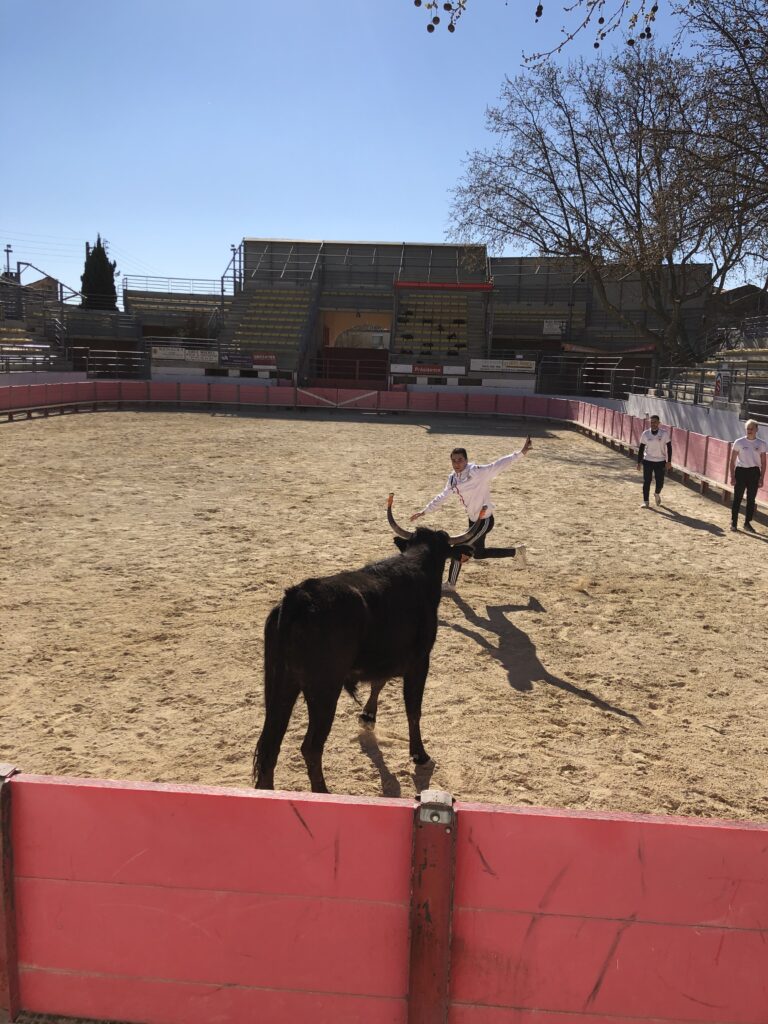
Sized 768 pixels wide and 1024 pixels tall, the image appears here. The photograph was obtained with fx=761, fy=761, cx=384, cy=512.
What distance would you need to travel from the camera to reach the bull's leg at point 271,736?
432cm

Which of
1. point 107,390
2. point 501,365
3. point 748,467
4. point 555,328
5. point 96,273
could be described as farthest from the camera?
point 96,273

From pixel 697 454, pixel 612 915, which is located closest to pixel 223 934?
pixel 612 915

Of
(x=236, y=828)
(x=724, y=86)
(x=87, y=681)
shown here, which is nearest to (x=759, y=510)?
(x=724, y=86)

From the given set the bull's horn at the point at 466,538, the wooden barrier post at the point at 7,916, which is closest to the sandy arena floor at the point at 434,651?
the bull's horn at the point at 466,538

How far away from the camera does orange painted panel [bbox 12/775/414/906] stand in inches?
106

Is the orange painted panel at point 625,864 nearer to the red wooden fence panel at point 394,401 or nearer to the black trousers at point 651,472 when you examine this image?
the black trousers at point 651,472

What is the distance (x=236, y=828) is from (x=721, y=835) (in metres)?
1.70

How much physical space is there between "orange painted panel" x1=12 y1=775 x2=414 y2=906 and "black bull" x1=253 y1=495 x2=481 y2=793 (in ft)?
4.93

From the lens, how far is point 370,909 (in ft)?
8.98

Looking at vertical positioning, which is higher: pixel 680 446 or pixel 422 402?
pixel 422 402

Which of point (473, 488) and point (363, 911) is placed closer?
point (363, 911)

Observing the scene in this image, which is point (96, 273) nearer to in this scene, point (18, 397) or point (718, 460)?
point (18, 397)

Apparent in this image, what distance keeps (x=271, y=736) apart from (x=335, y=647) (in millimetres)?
625

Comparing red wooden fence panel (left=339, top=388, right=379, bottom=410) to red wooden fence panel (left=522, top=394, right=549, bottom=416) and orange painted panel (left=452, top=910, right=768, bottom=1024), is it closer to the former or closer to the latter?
red wooden fence panel (left=522, top=394, right=549, bottom=416)
